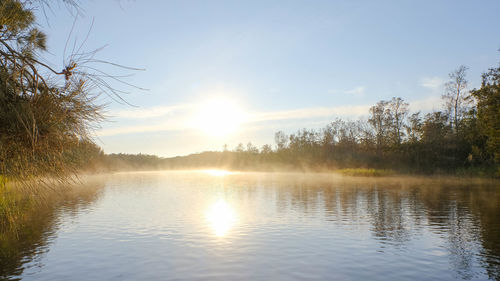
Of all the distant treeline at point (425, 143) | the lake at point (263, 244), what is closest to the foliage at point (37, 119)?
the lake at point (263, 244)

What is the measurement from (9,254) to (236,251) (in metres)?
8.61

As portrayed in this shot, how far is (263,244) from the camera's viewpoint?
15.7 m

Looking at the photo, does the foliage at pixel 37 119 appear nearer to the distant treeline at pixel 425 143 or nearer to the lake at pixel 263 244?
the lake at pixel 263 244

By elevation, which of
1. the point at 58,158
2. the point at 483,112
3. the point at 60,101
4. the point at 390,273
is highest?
the point at 483,112

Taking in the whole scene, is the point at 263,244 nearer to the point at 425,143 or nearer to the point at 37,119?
the point at 37,119

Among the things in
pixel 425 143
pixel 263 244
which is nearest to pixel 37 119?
pixel 263 244

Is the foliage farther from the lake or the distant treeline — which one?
the distant treeline

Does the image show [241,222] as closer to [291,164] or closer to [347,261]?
[347,261]

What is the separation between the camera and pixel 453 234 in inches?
665

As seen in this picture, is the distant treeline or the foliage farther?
the distant treeline

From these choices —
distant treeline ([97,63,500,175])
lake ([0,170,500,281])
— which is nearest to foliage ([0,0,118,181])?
lake ([0,170,500,281])

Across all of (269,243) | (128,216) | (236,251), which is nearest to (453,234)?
(269,243)

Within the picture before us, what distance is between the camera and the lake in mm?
11945

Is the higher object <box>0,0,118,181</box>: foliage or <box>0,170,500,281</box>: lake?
<box>0,0,118,181</box>: foliage
